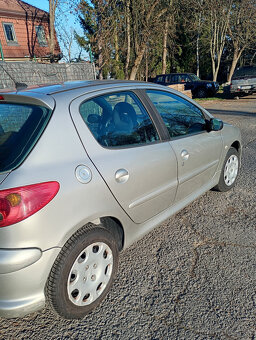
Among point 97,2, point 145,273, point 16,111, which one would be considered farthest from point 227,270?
point 97,2

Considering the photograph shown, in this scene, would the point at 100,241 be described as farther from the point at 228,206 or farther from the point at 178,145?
the point at 228,206

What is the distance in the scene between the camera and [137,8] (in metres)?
12.8

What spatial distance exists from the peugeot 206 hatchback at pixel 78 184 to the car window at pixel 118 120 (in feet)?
0.03

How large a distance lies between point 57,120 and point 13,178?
1.62 ft

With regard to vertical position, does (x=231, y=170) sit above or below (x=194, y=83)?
above

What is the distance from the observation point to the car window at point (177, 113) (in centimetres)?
267

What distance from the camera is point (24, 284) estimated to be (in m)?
1.58

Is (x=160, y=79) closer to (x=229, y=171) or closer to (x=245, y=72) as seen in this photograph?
(x=245, y=72)

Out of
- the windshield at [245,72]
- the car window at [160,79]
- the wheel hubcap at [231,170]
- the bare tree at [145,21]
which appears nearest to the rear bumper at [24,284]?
the wheel hubcap at [231,170]

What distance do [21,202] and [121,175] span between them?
0.76m

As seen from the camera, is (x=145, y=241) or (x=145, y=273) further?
(x=145, y=241)

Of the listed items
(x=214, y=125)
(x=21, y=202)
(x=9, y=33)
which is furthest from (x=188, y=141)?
(x=9, y=33)

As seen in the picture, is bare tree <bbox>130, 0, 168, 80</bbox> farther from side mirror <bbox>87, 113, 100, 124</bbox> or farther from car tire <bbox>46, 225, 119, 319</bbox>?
car tire <bbox>46, 225, 119, 319</bbox>

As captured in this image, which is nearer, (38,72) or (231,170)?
(231,170)
